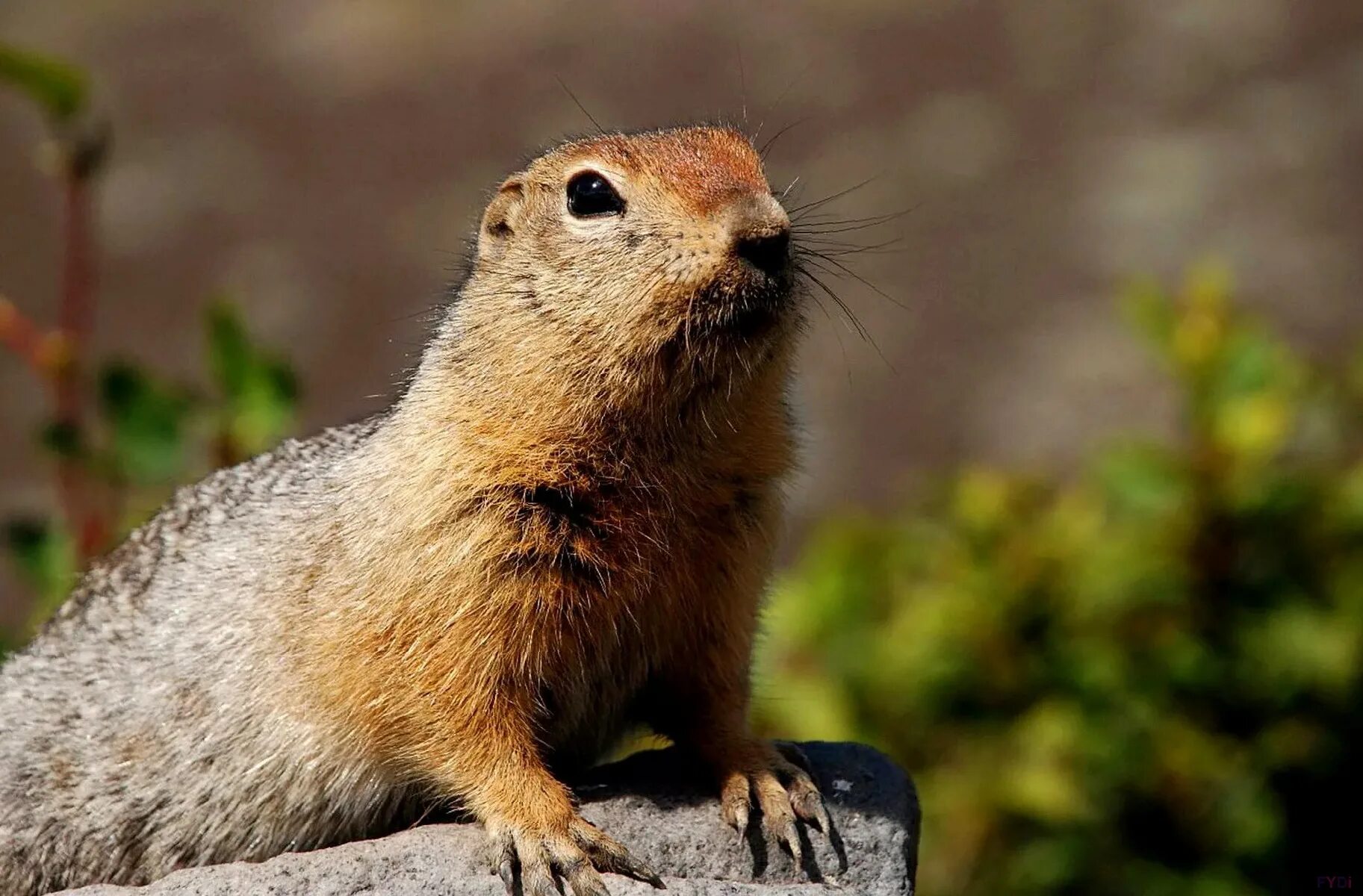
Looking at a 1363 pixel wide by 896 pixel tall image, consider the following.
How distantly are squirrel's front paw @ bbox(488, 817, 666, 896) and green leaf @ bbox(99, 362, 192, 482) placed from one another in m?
2.78

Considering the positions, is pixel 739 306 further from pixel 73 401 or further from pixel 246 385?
pixel 73 401

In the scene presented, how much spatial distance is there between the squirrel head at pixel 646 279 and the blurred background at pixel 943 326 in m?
0.72

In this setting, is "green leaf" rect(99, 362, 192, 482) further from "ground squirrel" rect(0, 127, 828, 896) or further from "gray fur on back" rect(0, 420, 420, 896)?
"ground squirrel" rect(0, 127, 828, 896)

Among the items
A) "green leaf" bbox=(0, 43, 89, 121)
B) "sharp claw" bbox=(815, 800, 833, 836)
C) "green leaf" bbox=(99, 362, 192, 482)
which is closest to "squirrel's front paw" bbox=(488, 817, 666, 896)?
"sharp claw" bbox=(815, 800, 833, 836)

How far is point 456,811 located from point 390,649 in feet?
1.65

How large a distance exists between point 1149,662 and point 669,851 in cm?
273

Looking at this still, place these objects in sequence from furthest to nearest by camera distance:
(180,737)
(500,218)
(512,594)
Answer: (500,218) < (180,737) < (512,594)

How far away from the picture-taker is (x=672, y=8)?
11758 mm

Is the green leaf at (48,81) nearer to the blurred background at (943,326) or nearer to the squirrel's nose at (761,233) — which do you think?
the blurred background at (943,326)

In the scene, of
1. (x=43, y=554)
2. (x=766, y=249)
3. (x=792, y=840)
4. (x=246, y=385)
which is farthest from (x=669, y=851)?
(x=43, y=554)

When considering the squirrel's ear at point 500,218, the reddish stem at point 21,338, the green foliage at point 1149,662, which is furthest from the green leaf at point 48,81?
the green foliage at point 1149,662

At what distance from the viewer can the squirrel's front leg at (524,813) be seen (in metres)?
3.80

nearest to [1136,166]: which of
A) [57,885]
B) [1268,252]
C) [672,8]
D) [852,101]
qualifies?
[1268,252]

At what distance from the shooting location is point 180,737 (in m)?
4.42
